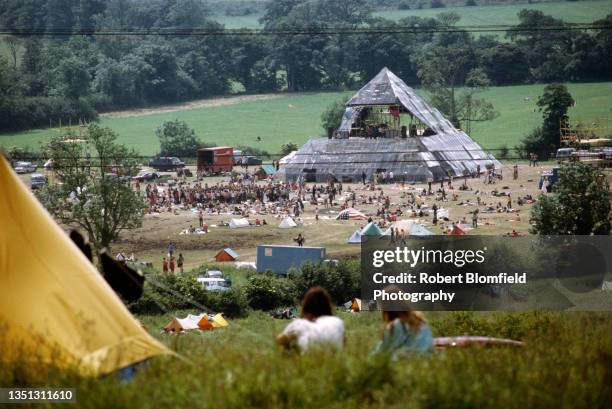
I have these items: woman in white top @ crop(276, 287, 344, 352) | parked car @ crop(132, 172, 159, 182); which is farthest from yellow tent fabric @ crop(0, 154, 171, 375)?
parked car @ crop(132, 172, 159, 182)

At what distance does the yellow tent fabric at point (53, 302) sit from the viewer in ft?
26.6

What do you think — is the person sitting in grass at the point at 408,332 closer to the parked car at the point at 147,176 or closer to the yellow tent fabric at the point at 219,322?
the yellow tent fabric at the point at 219,322

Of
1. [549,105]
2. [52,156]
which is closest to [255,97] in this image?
[549,105]

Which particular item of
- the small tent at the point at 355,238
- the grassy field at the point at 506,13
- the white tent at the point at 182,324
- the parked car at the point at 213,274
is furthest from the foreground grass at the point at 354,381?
the grassy field at the point at 506,13

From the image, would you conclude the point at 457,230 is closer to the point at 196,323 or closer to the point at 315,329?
the point at 196,323

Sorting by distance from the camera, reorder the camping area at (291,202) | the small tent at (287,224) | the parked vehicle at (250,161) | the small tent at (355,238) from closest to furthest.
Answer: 1. the camping area at (291,202)
2. the small tent at (355,238)
3. the small tent at (287,224)
4. the parked vehicle at (250,161)

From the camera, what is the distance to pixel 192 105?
113m

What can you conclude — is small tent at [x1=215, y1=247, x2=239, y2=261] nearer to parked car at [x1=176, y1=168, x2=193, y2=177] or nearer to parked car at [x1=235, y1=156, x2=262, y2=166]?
parked car at [x1=176, y1=168, x2=193, y2=177]

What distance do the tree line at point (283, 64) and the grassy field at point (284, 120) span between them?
92.9 inches

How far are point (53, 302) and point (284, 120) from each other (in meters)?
94.9

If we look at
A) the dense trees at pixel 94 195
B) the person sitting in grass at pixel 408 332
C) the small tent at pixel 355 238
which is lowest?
the small tent at pixel 355 238

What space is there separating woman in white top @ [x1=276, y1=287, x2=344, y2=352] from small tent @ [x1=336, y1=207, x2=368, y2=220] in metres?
39.1

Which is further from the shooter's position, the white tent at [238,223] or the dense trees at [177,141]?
the dense trees at [177,141]

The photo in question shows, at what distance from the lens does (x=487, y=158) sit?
226 ft
